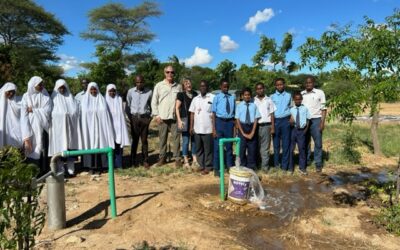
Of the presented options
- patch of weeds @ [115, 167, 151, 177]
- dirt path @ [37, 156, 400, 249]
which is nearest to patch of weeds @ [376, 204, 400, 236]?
dirt path @ [37, 156, 400, 249]

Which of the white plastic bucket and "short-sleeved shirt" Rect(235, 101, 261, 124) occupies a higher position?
"short-sleeved shirt" Rect(235, 101, 261, 124)

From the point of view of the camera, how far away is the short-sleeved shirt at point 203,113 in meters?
7.45

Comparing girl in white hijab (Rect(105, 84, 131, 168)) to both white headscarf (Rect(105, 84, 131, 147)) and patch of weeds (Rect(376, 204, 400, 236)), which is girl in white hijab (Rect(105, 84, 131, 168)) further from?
patch of weeds (Rect(376, 204, 400, 236))

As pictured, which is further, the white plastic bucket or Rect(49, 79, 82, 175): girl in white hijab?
Rect(49, 79, 82, 175): girl in white hijab

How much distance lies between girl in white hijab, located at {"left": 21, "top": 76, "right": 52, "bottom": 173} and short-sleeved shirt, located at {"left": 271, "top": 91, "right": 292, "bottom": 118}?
4.14m

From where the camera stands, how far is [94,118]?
7.39 metres

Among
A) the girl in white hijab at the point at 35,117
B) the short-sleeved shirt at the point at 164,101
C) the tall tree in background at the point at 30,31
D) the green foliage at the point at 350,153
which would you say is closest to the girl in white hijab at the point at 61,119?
the girl in white hijab at the point at 35,117

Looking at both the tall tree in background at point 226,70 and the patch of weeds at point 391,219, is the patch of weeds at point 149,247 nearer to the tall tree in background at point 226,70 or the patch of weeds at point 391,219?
the patch of weeds at point 391,219

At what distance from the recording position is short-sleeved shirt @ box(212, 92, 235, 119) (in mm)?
7270

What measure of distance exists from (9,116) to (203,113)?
10.8 feet

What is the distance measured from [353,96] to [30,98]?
5072 millimetres

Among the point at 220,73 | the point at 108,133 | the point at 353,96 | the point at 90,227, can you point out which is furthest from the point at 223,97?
the point at 220,73

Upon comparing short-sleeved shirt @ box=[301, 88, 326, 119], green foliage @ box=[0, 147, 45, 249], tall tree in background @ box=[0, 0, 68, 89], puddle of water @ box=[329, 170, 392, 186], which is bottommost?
puddle of water @ box=[329, 170, 392, 186]

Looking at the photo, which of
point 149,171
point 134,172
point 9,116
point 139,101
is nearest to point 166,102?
point 139,101
